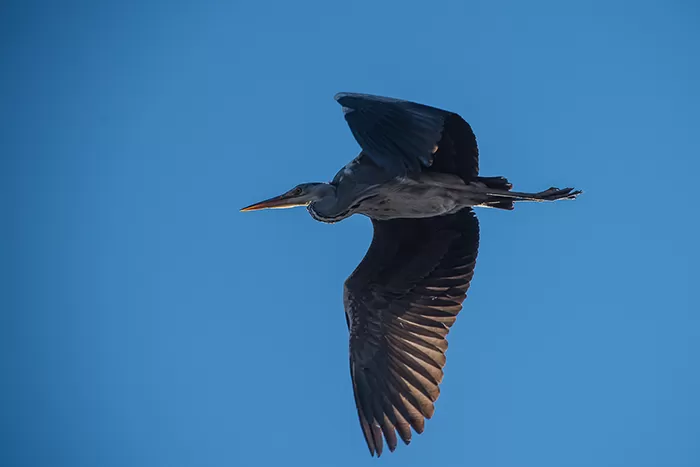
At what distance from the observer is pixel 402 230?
27.6ft

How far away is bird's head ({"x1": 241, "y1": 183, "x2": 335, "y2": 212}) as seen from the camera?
26.3 feet

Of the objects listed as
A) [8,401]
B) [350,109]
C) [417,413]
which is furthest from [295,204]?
[8,401]

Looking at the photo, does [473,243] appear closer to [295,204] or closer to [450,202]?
[450,202]

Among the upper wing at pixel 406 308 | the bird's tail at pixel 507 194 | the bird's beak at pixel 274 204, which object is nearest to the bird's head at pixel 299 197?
the bird's beak at pixel 274 204

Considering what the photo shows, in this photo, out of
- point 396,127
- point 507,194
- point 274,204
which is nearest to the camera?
point 396,127

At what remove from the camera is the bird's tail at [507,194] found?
7.75 metres

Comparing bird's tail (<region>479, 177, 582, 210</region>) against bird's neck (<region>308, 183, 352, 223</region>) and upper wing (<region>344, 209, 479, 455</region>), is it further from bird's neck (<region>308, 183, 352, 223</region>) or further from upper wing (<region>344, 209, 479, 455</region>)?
bird's neck (<region>308, 183, 352, 223</region>)

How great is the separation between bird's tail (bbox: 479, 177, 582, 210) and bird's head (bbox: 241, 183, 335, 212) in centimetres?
146

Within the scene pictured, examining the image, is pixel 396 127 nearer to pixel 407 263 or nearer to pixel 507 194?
pixel 507 194

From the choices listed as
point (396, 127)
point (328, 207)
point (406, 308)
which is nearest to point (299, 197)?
point (328, 207)

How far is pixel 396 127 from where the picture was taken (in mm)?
6609

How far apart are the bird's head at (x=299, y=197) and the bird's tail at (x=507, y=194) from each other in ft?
4.77

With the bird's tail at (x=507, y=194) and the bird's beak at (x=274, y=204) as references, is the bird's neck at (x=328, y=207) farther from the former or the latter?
the bird's tail at (x=507, y=194)

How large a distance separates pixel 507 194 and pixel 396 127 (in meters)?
1.60
